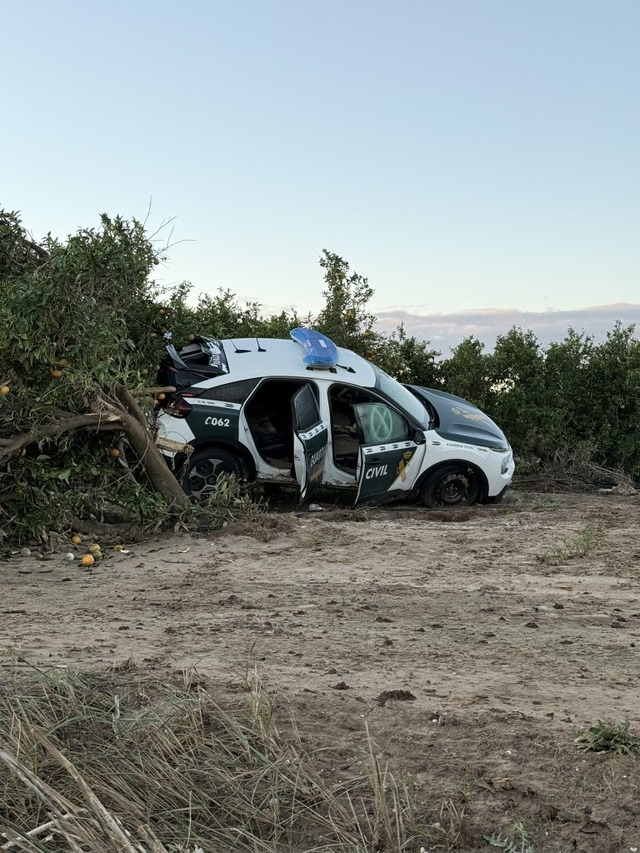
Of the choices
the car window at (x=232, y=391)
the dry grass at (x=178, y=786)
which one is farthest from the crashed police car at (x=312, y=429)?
the dry grass at (x=178, y=786)

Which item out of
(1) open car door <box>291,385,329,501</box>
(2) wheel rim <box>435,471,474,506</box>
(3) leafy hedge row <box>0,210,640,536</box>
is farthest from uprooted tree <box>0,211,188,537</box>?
(2) wheel rim <box>435,471,474,506</box>

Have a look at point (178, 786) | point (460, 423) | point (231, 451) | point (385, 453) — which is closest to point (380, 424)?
point (385, 453)

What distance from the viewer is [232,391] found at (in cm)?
1135

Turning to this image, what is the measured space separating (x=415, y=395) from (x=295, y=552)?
4.48 metres

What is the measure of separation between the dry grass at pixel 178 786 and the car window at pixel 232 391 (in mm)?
6528

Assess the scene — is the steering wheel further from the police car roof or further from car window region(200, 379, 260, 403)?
car window region(200, 379, 260, 403)

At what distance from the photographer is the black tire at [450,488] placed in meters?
11.9

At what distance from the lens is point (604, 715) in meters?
5.14

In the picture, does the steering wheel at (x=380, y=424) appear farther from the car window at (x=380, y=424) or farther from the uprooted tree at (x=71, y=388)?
the uprooted tree at (x=71, y=388)

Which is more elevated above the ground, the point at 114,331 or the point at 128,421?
the point at 114,331

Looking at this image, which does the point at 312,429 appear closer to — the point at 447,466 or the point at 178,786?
the point at 447,466

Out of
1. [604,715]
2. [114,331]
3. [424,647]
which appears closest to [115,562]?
[114,331]

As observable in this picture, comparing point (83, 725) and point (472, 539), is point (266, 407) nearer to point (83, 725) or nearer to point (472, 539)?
point (472, 539)

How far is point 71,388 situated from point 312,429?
2.84 m
